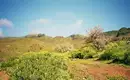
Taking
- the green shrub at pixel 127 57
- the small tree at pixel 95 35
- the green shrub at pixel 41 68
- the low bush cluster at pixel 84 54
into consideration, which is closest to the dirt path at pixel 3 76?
the green shrub at pixel 41 68

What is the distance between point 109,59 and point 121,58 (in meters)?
3.66

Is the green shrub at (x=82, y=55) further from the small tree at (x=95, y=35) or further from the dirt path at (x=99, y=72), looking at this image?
the dirt path at (x=99, y=72)

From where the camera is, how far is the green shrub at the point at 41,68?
24.3ft

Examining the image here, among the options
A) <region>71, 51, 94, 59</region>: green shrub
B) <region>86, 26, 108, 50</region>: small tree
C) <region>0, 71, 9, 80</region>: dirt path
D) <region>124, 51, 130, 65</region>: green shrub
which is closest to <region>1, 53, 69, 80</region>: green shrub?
<region>0, 71, 9, 80</region>: dirt path

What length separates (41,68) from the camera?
7.47 metres

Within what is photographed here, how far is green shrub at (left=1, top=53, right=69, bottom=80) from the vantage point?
24.3ft

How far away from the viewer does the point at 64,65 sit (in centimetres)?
793

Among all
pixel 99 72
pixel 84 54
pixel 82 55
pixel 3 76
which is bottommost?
pixel 99 72

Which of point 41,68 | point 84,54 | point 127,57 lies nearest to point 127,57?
point 127,57

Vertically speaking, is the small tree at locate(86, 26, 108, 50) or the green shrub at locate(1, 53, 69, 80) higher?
the small tree at locate(86, 26, 108, 50)

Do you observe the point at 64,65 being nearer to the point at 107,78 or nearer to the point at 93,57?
the point at 107,78

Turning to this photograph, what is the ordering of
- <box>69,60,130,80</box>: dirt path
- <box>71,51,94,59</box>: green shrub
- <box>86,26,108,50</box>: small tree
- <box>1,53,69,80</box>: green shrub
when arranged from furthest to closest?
1. <box>86,26,108,50</box>: small tree
2. <box>71,51,94,59</box>: green shrub
3. <box>69,60,130,80</box>: dirt path
4. <box>1,53,69,80</box>: green shrub

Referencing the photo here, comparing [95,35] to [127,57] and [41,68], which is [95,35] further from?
[41,68]

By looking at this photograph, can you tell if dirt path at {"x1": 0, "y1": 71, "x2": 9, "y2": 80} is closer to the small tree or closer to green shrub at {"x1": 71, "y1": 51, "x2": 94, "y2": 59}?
green shrub at {"x1": 71, "y1": 51, "x2": 94, "y2": 59}
